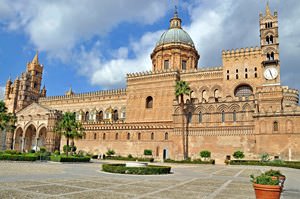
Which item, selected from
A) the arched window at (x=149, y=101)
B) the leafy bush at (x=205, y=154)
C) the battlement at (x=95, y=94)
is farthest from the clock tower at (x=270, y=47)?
the battlement at (x=95, y=94)

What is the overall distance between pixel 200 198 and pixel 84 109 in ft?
189

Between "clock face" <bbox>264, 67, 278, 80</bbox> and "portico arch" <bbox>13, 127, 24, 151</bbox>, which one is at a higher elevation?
"clock face" <bbox>264, 67, 278, 80</bbox>

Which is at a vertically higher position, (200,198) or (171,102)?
(171,102)

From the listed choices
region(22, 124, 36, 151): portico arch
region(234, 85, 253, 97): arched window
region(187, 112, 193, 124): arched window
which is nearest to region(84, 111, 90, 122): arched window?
region(22, 124, 36, 151): portico arch

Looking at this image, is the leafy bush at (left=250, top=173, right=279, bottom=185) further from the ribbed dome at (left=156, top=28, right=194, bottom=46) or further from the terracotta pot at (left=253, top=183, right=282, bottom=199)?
the ribbed dome at (left=156, top=28, right=194, bottom=46)

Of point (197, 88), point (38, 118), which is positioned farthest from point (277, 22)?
point (38, 118)

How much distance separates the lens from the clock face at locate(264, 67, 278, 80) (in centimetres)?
4297

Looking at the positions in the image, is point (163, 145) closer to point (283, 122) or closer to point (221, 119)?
point (221, 119)

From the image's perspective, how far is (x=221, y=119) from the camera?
4194 cm

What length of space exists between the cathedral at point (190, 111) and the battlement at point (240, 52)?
16 centimetres

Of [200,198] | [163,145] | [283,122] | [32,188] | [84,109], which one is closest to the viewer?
[200,198]

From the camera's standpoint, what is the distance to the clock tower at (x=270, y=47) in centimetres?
4300

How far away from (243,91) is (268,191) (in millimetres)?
39788

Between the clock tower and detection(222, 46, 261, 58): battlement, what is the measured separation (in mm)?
1425
